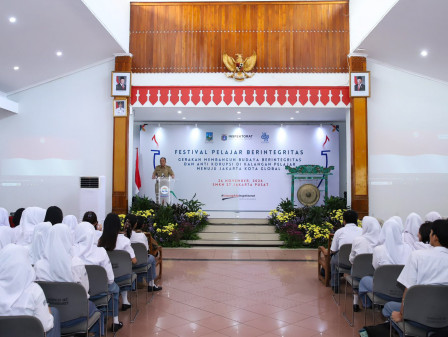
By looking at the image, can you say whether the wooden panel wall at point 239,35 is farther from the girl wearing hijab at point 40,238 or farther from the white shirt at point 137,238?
the girl wearing hijab at point 40,238

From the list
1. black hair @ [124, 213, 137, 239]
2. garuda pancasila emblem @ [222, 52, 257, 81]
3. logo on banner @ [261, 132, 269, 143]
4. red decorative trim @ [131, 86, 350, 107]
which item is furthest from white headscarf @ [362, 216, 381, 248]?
logo on banner @ [261, 132, 269, 143]

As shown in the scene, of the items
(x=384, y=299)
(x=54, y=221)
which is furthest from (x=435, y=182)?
(x=54, y=221)

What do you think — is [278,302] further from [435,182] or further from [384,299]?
[435,182]

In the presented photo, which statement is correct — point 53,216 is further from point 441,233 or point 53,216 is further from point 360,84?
point 360,84

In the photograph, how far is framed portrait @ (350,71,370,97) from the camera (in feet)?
30.8

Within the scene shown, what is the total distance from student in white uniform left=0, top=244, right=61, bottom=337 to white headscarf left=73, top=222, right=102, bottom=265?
1221 millimetres

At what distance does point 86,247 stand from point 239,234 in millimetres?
6287

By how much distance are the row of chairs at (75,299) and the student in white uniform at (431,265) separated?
88.0 inches

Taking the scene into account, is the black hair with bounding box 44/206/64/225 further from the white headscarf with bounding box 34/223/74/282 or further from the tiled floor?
the white headscarf with bounding box 34/223/74/282

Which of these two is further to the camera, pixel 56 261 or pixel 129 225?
pixel 129 225

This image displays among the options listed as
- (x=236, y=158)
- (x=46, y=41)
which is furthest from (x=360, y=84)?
(x=46, y=41)

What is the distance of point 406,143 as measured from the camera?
934 centimetres

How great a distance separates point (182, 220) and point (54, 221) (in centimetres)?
444

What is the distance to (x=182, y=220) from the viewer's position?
30.7 ft
